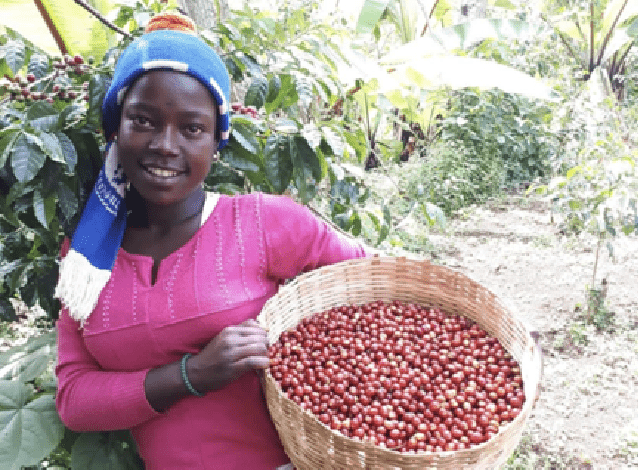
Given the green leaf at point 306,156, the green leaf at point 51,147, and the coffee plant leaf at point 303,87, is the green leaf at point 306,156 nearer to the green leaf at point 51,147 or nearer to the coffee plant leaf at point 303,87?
the coffee plant leaf at point 303,87

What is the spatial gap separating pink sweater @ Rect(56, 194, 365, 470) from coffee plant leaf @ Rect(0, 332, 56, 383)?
18.3 inches

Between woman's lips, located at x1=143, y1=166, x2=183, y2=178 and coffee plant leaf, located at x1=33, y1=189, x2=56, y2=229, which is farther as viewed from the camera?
coffee plant leaf, located at x1=33, y1=189, x2=56, y2=229

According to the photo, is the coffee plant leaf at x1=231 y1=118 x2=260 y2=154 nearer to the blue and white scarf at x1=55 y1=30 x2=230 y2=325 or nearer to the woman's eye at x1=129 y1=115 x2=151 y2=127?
the blue and white scarf at x1=55 y1=30 x2=230 y2=325

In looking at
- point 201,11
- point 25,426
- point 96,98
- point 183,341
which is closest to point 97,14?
point 96,98

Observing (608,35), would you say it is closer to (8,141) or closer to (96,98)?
(96,98)

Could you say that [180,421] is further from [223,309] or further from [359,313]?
[359,313]

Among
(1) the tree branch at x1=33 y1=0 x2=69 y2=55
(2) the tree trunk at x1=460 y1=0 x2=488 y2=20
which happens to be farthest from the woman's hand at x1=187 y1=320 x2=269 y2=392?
(2) the tree trunk at x1=460 y1=0 x2=488 y2=20

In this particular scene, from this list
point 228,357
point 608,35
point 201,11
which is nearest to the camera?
point 228,357

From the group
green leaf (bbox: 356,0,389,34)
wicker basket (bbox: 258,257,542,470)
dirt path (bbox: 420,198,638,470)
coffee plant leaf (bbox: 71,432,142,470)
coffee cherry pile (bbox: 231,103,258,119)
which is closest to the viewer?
wicker basket (bbox: 258,257,542,470)

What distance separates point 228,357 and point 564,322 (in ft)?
9.67

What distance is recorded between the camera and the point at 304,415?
1.03m

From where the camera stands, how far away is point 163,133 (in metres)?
1.16

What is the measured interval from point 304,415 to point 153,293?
448 millimetres

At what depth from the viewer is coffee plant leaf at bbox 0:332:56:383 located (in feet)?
5.45
